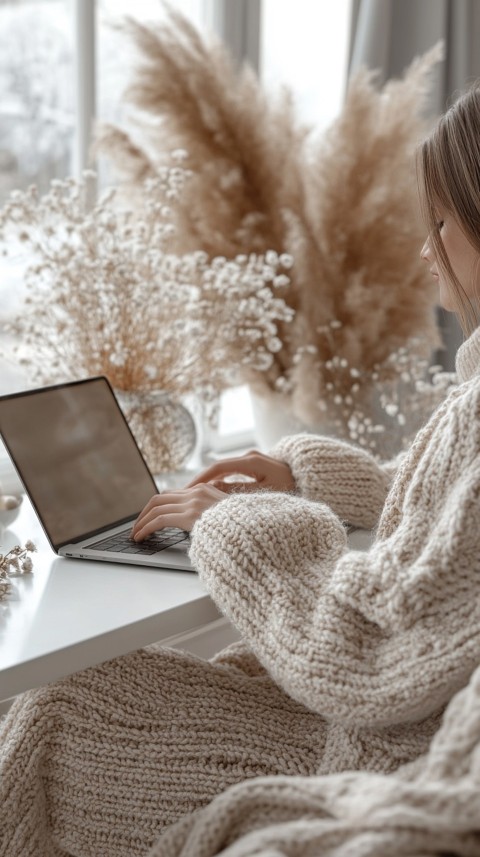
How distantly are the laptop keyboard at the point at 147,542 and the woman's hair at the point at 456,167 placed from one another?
1.31 ft

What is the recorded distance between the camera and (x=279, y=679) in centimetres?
79

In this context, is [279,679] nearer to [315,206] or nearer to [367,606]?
[367,606]

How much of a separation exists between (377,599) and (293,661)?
0.08m

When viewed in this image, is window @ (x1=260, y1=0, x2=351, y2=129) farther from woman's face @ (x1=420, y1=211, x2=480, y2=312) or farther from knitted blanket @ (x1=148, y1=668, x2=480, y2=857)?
knitted blanket @ (x1=148, y1=668, x2=480, y2=857)

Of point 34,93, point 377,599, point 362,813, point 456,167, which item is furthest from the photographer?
point 34,93

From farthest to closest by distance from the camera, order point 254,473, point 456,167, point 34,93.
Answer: point 34,93 → point 254,473 → point 456,167

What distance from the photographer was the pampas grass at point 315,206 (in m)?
1.65

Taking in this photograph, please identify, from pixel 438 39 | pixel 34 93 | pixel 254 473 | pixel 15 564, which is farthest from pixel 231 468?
pixel 438 39

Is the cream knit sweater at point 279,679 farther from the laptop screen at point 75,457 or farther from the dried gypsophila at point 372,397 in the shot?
the dried gypsophila at point 372,397

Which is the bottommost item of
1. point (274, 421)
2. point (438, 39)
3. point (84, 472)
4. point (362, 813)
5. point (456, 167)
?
point (362, 813)

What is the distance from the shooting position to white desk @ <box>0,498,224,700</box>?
76cm

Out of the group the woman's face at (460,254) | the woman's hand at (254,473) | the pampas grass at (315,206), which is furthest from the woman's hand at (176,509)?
the pampas grass at (315,206)

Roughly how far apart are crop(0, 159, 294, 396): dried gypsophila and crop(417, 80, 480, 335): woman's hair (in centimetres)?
54

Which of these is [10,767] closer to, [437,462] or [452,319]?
[437,462]
